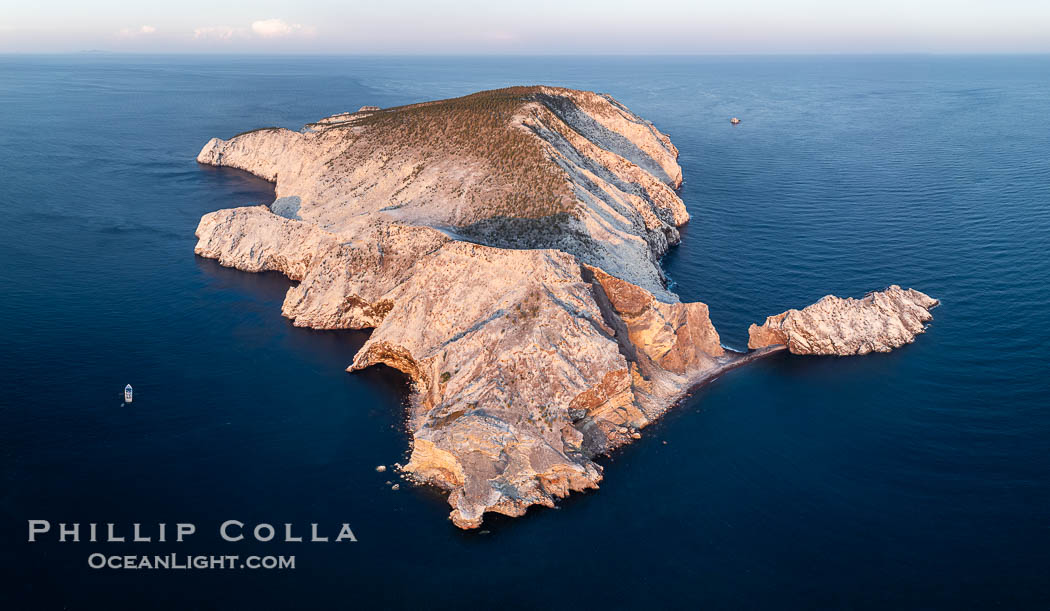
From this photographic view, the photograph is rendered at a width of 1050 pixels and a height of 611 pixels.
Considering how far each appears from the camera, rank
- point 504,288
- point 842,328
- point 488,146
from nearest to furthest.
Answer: point 504,288
point 842,328
point 488,146

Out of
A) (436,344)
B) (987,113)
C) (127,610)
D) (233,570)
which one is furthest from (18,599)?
(987,113)

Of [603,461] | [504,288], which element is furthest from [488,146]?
[603,461]

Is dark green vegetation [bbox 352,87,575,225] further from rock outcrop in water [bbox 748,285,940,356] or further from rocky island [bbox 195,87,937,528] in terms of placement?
rock outcrop in water [bbox 748,285,940,356]

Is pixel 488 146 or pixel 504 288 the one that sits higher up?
pixel 488 146

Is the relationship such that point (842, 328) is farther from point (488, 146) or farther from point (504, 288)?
point (488, 146)

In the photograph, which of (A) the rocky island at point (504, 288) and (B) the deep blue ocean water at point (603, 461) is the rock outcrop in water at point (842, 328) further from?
(B) the deep blue ocean water at point (603, 461)

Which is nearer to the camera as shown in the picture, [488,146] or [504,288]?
[504,288]
